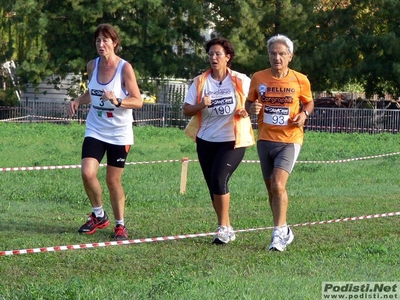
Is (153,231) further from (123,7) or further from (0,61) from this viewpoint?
(0,61)

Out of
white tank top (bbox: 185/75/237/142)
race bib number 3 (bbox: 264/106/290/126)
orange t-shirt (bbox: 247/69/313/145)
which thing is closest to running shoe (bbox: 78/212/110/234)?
white tank top (bbox: 185/75/237/142)

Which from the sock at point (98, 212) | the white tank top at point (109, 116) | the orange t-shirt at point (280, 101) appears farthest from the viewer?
the sock at point (98, 212)

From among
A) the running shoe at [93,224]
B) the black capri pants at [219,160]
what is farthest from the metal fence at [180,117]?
the black capri pants at [219,160]

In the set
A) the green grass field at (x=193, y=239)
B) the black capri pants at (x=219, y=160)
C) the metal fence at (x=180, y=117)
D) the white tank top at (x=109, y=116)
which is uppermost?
the white tank top at (x=109, y=116)

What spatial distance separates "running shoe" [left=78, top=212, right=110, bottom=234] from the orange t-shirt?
1992 millimetres

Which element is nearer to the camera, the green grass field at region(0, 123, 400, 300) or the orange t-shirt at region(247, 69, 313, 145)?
the green grass field at region(0, 123, 400, 300)

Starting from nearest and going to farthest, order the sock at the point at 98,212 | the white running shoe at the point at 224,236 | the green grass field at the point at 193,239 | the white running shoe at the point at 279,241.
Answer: the green grass field at the point at 193,239, the white running shoe at the point at 279,241, the white running shoe at the point at 224,236, the sock at the point at 98,212

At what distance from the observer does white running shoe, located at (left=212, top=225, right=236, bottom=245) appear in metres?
8.65

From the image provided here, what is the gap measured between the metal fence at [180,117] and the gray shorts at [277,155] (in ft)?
90.9

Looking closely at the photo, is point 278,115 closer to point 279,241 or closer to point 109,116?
point 279,241

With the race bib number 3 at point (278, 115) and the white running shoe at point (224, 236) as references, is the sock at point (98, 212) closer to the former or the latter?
the white running shoe at point (224, 236)

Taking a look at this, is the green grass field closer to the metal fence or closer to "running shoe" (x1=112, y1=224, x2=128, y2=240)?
"running shoe" (x1=112, y1=224, x2=128, y2=240)

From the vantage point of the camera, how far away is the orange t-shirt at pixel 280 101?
855 cm

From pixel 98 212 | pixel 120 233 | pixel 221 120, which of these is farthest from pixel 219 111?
pixel 98 212
